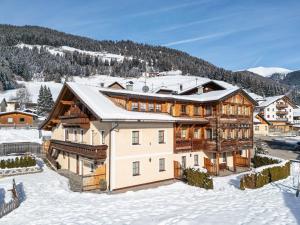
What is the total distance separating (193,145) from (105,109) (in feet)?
35.7

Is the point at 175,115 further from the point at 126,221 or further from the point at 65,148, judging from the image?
the point at 126,221

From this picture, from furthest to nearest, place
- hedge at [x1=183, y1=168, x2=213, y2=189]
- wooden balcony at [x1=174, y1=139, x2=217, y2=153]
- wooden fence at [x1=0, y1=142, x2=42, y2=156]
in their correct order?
wooden fence at [x1=0, y1=142, x2=42, y2=156]
wooden balcony at [x1=174, y1=139, x2=217, y2=153]
hedge at [x1=183, y1=168, x2=213, y2=189]

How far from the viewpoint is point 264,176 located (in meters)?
26.0

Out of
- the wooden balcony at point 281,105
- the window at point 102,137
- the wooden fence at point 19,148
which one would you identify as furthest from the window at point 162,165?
the wooden balcony at point 281,105

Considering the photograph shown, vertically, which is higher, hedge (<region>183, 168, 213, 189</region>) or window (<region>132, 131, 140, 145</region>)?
window (<region>132, 131, 140, 145</region>)

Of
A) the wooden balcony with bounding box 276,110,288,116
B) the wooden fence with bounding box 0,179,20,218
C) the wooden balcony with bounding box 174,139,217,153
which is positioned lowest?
the wooden fence with bounding box 0,179,20,218

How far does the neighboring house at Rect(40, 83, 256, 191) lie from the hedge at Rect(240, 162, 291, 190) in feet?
18.1

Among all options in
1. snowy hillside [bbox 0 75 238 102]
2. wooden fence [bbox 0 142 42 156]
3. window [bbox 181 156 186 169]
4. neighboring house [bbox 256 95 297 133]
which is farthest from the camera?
snowy hillside [bbox 0 75 238 102]

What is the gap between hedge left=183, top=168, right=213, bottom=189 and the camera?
2388 cm

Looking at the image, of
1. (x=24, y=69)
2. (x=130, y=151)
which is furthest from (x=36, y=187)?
(x=24, y=69)

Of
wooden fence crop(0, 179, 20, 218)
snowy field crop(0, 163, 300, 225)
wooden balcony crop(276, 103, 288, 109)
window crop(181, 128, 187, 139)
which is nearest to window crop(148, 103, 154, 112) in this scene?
window crop(181, 128, 187, 139)

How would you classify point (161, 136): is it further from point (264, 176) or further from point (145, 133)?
point (264, 176)

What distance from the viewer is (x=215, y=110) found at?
31.8 metres

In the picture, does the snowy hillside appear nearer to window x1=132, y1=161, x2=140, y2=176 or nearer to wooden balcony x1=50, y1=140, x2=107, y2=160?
wooden balcony x1=50, y1=140, x2=107, y2=160
